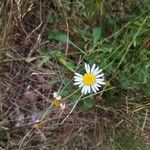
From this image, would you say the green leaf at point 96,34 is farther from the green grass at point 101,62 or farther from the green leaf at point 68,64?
the green leaf at point 68,64

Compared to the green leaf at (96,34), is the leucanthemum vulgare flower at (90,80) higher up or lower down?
lower down

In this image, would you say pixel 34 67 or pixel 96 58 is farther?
pixel 34 67

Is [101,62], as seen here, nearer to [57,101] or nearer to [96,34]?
[96,34]

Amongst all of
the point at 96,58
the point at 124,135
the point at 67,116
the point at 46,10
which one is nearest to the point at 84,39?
the point at 96,58

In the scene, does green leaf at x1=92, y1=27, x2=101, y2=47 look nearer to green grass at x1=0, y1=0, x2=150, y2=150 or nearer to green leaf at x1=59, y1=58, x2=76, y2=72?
green grass at x1=0, y1=0, x2=150, y2=150

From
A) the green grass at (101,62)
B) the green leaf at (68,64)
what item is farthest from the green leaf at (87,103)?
the green leaf at (68,64)

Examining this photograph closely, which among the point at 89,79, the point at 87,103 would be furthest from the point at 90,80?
the point at 87,103

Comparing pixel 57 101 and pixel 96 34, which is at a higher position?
pixel 96 34

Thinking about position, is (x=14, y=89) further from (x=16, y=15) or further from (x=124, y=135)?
(x=124, y=135)

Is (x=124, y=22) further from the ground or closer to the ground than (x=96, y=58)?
further from the ground
